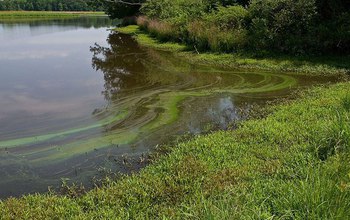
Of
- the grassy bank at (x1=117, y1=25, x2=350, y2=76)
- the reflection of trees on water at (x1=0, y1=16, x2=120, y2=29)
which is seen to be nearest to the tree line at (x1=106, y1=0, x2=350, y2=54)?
the grassy bank at (x1=117, y1=25, x2=350, y2=76)

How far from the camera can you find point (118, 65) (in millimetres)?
14289

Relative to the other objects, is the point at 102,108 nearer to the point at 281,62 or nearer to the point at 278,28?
the point at 281,62

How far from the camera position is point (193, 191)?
4293 millimetres

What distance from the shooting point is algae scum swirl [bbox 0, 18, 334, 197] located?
5574mm

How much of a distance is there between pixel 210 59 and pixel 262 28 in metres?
2.19

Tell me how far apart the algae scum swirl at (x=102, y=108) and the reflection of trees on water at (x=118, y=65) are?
0.12 feet

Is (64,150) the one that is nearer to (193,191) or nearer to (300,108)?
(193,191)

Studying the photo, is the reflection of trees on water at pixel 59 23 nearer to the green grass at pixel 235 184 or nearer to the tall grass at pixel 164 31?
the tall grass at pixel 164 31

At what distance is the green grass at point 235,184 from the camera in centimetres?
321

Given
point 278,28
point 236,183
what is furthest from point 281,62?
point 236,183

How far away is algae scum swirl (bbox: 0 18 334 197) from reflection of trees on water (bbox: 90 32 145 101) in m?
0.04

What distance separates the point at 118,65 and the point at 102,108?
6231 millimetres

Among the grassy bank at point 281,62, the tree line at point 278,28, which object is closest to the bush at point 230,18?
the tree line at point 278,28

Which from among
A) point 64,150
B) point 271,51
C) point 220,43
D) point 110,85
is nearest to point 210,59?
point 220,43
